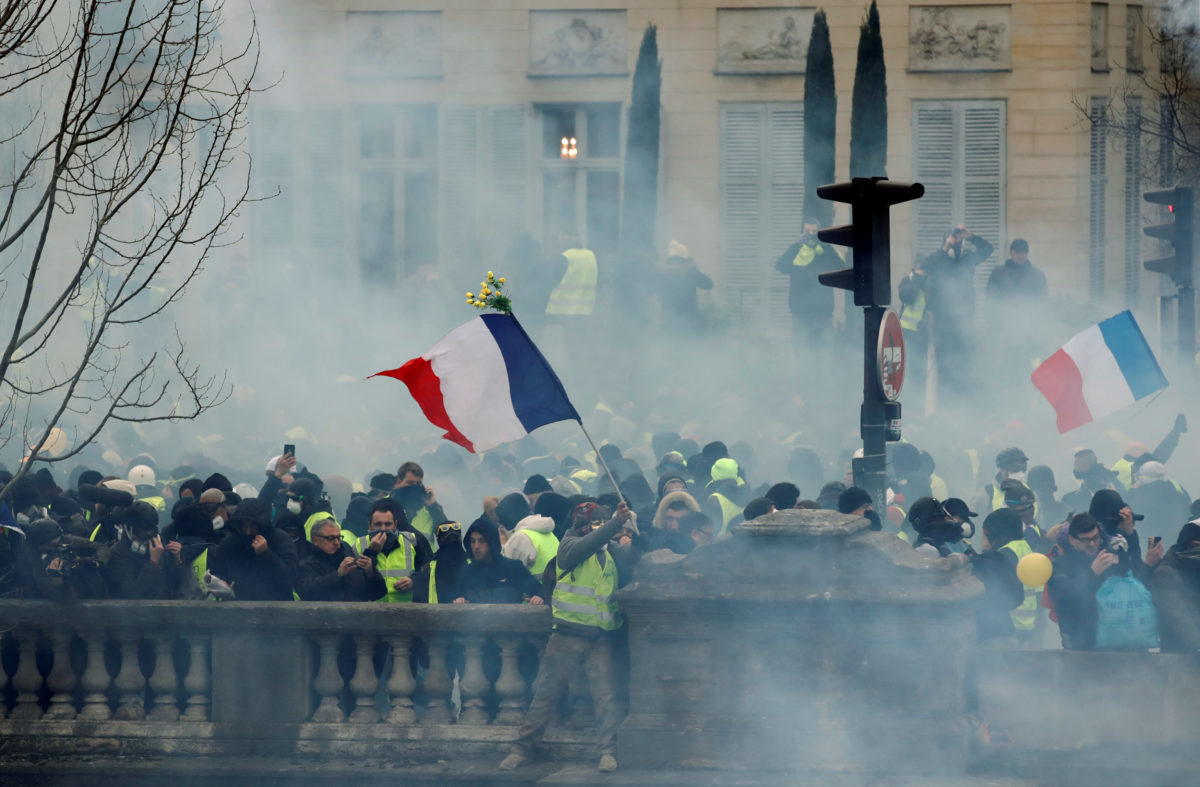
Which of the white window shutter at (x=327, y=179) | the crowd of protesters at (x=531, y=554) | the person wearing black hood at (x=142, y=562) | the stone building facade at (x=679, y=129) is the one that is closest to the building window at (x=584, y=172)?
the stone building facade at (x=679, y=129)

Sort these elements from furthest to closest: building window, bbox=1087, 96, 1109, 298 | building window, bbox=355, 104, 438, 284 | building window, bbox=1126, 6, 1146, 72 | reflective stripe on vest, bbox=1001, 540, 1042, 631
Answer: building window, bbox=355, 104, 438, 284, building window, bbox=1126, 6, 1146, 72, building window, bbox=1087, 96, 1109, 298, reflective stripe on vest, bbox=1001, 540, 1042, 631

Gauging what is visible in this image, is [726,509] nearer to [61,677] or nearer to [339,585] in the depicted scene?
[339,585]

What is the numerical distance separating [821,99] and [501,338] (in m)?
11.8

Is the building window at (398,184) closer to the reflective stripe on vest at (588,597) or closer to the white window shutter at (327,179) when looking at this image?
the white window shutter at (327,179)

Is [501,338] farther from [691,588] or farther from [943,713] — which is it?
[943,713]

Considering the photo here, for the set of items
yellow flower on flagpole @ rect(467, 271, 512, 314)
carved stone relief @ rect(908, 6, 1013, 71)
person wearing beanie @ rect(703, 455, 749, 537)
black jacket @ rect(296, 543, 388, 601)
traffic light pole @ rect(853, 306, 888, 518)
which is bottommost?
black jacket @ rect(296, 543, 388, 601)

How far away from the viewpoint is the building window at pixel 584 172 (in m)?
19.5

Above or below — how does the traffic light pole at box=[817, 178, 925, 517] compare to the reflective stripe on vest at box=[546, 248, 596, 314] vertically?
below

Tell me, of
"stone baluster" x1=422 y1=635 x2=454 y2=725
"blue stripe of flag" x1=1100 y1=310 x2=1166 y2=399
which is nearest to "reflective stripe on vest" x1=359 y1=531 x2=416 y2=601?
"stone baluster" x1=422 y1=635 x2=454 y2=725

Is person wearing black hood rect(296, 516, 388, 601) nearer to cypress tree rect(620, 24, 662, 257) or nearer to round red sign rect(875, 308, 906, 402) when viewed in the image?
round red sign rect(875, 308, 906, 402)

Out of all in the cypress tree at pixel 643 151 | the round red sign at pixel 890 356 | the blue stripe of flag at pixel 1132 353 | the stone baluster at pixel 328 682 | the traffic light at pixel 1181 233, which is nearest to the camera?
the stone baluster at pixel 328 682

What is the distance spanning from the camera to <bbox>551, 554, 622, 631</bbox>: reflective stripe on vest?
6.92m

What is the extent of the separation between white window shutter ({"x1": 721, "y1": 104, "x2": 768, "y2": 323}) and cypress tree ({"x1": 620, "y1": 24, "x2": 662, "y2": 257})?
91cm

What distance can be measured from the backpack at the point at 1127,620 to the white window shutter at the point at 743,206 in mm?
12615
